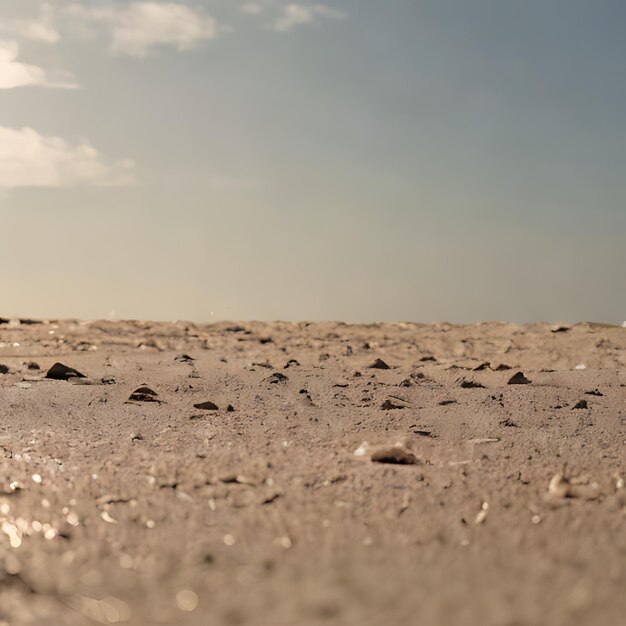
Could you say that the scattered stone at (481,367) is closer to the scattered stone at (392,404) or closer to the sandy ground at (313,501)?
the sandy ground at (313,501)

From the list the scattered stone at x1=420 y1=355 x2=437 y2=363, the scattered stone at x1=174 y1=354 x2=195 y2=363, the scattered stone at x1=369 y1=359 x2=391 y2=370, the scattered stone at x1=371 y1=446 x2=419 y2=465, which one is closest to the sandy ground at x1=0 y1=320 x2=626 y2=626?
the scattered stone at x1=371 y1=446 x2=419 y2=465

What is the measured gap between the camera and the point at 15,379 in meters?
3.66

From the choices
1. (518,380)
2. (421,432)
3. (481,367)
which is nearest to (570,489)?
(421,432)

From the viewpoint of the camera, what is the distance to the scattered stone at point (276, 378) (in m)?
3.54

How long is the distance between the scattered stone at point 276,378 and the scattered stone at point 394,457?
1.49 meters

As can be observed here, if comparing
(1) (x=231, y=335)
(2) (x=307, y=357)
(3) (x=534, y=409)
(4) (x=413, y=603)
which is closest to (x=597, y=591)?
(4) (x=413, y=603)

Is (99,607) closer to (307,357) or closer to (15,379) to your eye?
(15,379)

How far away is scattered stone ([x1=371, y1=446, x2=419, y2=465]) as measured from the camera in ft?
6.69

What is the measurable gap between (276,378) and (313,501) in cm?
184

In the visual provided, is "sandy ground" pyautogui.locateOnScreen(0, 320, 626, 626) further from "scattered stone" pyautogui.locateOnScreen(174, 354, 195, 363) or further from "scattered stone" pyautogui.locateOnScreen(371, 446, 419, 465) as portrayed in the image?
"scattered stone" pyautogui.locateOnScreen(174, 354, 195, 363)

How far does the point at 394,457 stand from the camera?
204 centimetres

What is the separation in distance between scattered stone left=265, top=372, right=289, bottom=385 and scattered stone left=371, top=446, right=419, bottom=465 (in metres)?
1.49

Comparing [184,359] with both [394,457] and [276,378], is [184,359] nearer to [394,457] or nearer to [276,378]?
[276,378]

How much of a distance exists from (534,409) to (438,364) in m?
1.74
